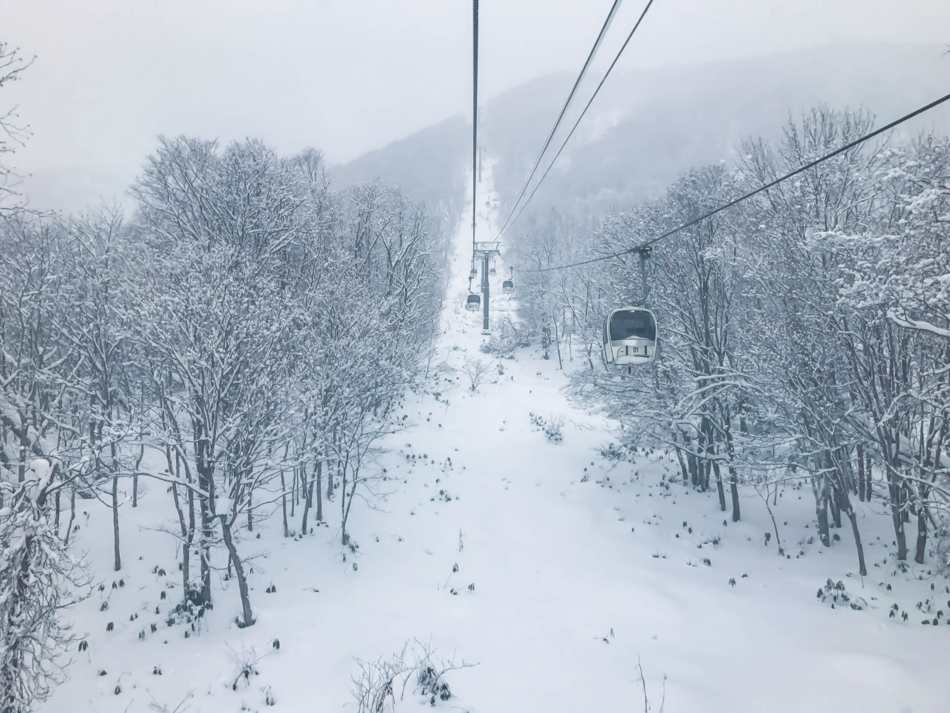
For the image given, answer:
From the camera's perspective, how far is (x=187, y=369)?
9930mm

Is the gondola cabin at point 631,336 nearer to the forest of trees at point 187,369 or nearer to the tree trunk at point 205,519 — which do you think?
the forest of trees at point 187,369

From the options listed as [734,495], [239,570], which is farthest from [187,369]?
[734,495]

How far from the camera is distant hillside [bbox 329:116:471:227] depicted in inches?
4705

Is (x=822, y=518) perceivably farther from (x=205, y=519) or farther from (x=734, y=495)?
(x=205, y=519)

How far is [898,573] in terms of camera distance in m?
12.4

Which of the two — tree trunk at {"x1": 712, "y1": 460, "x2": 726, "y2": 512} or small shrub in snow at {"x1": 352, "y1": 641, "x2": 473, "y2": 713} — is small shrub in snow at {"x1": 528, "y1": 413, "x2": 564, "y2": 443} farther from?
small shrub in snow at {"x1": 352, "y1": 641, "x2": 473, "y2": 713}

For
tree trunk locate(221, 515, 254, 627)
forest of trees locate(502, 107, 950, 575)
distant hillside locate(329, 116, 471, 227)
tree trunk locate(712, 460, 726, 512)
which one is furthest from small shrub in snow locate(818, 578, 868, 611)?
distant hillside locate(329, 116, 471, 227)

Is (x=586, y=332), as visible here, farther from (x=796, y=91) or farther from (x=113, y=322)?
(x=796, y=91)

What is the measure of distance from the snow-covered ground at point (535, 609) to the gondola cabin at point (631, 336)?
6303 mm

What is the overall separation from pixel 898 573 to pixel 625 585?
702cm

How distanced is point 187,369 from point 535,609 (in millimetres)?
9995

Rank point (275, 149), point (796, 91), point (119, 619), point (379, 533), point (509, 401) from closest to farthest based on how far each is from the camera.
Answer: point (119, 619)
point (379, 533)
point (275, 149)
point (509, 401)
point (796, 91)

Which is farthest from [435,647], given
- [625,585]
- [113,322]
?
[113,322]

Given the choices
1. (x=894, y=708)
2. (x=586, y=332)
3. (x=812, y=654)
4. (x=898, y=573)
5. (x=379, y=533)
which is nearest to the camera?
(x=894, y=708)
